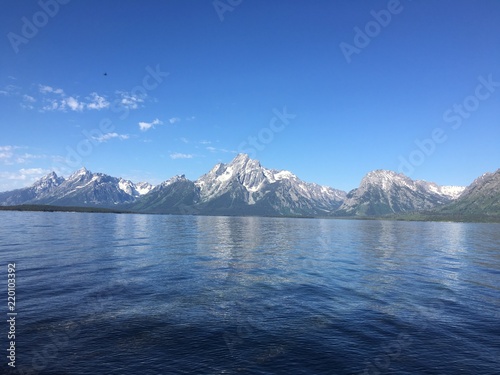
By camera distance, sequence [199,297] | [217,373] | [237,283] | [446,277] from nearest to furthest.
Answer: [217,373] < [199,297] < [237,283] < [446,277]

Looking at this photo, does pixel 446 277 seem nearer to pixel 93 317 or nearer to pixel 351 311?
pixel 351 311

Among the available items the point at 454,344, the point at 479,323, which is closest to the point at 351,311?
the point at 454,344

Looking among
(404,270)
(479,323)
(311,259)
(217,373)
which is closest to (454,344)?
(479,323)

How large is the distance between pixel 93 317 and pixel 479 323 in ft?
138

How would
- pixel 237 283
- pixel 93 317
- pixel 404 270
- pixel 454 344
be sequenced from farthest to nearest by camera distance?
pixel 404 270
pixel 237 283
pixel 93 317
pixel 454 344

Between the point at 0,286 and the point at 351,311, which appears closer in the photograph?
the point at 351,311

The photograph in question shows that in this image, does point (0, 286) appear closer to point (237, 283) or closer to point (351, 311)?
point (237, 283)

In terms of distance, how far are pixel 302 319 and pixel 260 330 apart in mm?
5987

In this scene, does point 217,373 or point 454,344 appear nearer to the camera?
point 217,373

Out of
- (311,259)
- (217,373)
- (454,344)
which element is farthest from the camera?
(311,259)

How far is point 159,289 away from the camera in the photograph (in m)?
45.5

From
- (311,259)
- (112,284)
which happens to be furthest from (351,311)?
(311,259)

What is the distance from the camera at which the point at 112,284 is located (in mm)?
47125

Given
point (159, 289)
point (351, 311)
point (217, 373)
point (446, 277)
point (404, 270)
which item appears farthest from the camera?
point (404, 270)
